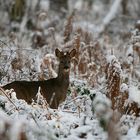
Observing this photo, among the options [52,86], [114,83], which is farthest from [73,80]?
[114,83]

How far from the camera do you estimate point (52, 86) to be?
320 inches

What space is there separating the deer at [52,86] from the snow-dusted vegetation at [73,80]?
0.15 m

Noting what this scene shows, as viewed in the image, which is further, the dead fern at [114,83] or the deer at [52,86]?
the deer at [52,86]

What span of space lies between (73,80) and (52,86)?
55cm

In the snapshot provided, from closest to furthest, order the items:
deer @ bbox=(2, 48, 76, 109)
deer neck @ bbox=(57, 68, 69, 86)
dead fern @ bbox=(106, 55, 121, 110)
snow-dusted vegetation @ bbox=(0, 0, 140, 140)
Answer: snow-dusted vegetation @ bbox=(0, 0, 140, 140), dead fern @ bbox=(106, 55, 121, 110), deer @ bbox=(2, 48, 76, 109), deer neck @ bbox=(57, 68, 69, 86)

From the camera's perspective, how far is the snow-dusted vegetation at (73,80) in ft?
15.3

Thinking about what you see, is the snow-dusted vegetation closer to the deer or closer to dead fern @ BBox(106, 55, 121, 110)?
dead fern @ BBox(106, 55, 121, 110)

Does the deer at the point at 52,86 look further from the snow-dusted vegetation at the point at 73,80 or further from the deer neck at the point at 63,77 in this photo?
the snow-dusted vegetation at the point at 73,80

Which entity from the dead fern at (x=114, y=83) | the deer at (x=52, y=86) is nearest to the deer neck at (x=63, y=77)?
the deer at (x=52, y=86)

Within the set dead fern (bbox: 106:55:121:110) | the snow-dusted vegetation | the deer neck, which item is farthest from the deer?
dead fern (bbox: 106:55:121:110)

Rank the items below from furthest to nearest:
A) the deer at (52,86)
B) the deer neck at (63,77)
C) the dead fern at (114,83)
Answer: the deer neck at (63,77) → the deer at (52,86) → the dead fern at (114,83)

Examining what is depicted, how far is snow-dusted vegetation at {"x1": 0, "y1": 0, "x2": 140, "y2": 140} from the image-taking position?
466cm

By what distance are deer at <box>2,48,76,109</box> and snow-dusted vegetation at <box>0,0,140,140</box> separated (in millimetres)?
146

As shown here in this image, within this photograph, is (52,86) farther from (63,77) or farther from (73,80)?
(73,80)
